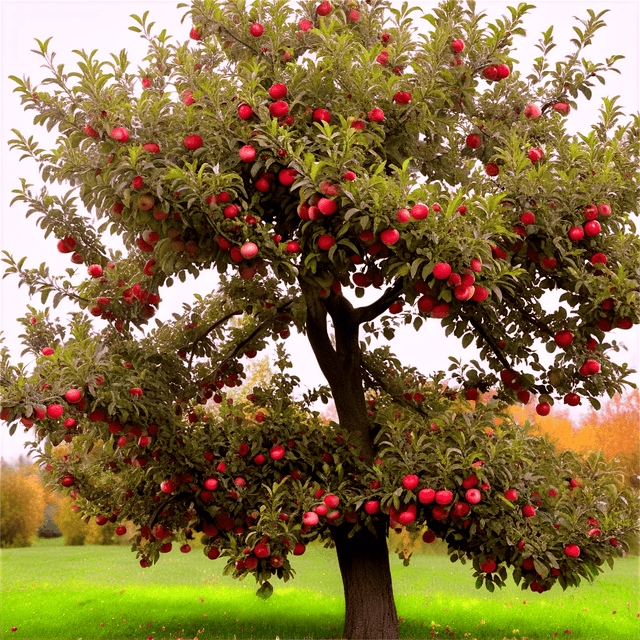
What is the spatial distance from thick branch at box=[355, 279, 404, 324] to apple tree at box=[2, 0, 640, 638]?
0.11 ft

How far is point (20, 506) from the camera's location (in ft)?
58.8

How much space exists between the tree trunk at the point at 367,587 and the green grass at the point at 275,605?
6.61 feet

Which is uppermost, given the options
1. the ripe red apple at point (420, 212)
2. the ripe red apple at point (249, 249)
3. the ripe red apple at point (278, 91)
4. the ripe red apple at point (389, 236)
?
the ripe red apple at point (278, 91)

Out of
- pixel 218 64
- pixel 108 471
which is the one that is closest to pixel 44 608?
pixel 108 471

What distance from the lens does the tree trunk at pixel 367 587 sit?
22.7 ft

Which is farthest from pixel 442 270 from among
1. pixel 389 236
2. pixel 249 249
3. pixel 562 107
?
A: pixel 562 107

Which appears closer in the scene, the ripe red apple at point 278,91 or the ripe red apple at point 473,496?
the ripe red apple at point 278,91

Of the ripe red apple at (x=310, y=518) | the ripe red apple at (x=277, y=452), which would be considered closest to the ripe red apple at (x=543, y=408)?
the ripe red apple at (x=310, y=518)

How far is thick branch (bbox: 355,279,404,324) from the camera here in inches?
275

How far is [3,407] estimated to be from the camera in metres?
4.70

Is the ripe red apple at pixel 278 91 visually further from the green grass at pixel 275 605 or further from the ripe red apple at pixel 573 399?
the green grass at pixel 275 605

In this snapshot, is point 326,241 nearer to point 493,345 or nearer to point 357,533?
point 493,345

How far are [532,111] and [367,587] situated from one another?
5625 millimetres

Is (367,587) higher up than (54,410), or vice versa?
(54,410)
